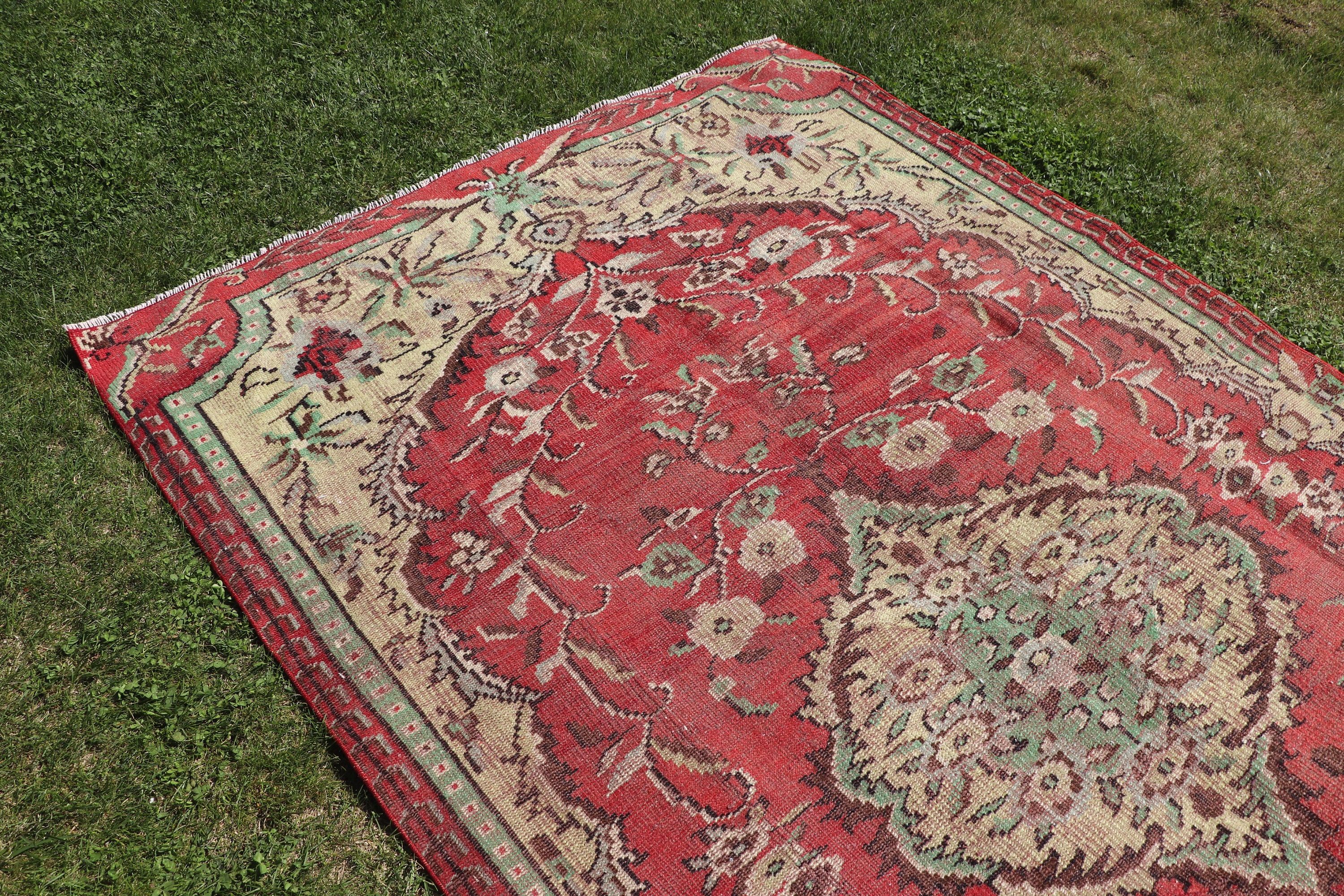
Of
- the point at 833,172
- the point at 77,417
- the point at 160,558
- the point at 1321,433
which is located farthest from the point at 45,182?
the point at 1321,433

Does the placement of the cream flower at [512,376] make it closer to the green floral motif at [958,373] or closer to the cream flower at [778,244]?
the cream flower at [778,244]

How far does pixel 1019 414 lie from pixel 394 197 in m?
2.64

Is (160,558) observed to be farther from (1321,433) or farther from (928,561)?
(1321,433)

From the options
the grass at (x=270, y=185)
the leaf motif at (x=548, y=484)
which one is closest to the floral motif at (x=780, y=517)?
the leaf motif at (x=548, y=484)

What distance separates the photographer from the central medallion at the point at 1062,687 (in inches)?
102

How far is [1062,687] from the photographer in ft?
9.39

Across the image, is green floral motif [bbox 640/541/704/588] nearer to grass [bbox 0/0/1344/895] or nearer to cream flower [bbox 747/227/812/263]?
grass [bbox 0/0/1344/895]

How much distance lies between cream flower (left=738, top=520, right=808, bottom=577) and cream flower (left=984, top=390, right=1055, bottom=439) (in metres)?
0.83

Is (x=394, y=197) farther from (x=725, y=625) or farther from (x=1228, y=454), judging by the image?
(x=1228, y=454)

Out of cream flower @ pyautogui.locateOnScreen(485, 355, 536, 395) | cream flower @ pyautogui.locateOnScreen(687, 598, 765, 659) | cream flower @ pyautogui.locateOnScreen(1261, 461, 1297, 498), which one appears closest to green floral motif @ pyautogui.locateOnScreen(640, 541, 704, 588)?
cream flower @ pyautogui.locateOnScreen(687, 598, 765, 659)

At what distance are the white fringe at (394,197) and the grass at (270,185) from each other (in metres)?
0.10

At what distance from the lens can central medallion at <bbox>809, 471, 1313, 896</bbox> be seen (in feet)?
8.53

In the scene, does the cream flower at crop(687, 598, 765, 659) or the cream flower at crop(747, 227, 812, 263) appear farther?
the cream flower at crop(747, 227, 812, 263)

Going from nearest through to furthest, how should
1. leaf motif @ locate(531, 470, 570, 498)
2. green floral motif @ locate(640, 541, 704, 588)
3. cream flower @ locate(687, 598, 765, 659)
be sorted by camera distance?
1. cream flower @ locate(687, 598, 765, 659)
2. green floral motif @ locate(640, 541, 704, 588)
3. leaf motif @ locate(531, 470, 570, 498)
